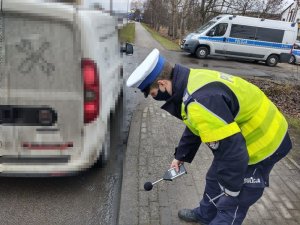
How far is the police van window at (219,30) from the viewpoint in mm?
20125

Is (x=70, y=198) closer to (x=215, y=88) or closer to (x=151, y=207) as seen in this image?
(x=151, y=207)

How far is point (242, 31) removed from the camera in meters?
20.3

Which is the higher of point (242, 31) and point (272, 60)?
point (242, 31)

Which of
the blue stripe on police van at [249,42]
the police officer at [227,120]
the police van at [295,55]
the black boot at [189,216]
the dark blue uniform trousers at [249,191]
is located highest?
the police officer at [227,120]

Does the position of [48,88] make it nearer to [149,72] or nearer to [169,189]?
[149,72]

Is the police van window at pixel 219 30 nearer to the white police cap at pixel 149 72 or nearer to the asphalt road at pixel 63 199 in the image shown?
the asphalt road at pixel 63 199

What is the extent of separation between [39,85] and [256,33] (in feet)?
61.8

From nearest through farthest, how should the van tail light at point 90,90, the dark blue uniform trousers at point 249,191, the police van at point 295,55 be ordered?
1. the dark blue uniform trousers at point 249,191
2. the van tail light at point 90,90
3. the police van at point 295,55

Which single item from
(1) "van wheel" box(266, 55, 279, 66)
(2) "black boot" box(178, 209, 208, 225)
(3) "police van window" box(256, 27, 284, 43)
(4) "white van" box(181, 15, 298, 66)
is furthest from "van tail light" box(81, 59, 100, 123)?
(1) "van wheel" box(266, 55, 279, 66)

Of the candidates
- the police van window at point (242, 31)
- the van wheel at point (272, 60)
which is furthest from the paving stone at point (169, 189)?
the van wheel at point (272, 60)

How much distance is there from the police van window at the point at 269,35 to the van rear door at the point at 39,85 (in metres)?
18.7

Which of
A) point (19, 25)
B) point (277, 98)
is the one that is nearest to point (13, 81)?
point (19, 25)

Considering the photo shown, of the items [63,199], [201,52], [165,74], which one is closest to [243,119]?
[165,74]

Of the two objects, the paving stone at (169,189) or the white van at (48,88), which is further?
the paving stone at (169,189)
